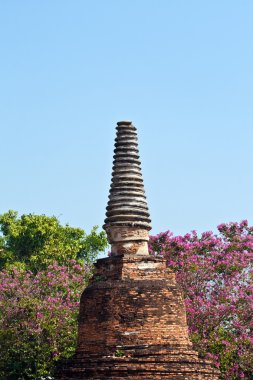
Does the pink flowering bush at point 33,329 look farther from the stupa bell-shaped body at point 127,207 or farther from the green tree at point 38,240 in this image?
Answer: the green tree at point 38,240

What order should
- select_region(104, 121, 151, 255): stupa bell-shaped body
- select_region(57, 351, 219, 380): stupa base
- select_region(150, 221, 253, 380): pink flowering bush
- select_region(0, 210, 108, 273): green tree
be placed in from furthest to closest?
select_region(0, 210, 108, 273): green tree
select_region(150, 221, 253, 380): pink flowering bush
select_region(104, 121, 151, 255): stupa bell-shaped body
select_region(57, 351, 219, 380): stupa base

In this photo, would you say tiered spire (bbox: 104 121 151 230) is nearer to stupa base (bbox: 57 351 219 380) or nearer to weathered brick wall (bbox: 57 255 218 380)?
weathered brick wall (bbox: 57 255 218 380)

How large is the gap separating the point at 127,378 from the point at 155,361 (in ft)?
2.56

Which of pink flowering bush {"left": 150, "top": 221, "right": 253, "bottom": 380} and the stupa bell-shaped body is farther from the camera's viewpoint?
pink flowering bush {"left": 150, "top": 221, "right": 253, "bottom": 380}

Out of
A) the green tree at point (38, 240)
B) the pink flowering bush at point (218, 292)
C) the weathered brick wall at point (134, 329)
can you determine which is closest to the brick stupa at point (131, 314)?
the weathered brick wall at point (134, 329)

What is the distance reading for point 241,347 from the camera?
2736 centimetres

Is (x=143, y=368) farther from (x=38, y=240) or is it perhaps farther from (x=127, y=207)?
(x=38, y=240)

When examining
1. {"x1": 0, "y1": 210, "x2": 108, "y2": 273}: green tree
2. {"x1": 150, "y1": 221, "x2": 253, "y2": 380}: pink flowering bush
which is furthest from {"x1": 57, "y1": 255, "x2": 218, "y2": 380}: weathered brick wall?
{"x1": 0, "y1": 210, "x2": 108, "y2": 273}: green tree

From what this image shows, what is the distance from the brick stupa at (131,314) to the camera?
18.7 m

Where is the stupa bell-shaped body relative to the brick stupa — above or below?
above

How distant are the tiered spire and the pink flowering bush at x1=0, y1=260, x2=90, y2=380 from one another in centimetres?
867

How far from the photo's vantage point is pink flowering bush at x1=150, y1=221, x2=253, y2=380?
27167 mm

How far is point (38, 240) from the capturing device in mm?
45062

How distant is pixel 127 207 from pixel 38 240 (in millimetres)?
24617
